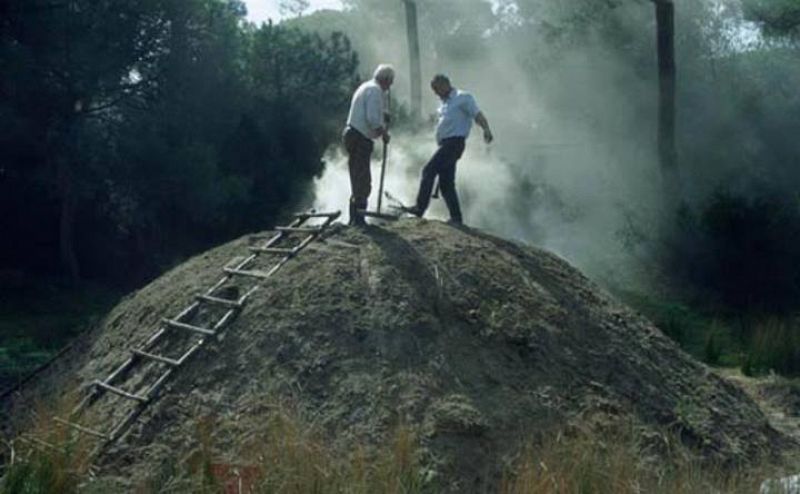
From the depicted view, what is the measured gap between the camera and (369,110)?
12.4m

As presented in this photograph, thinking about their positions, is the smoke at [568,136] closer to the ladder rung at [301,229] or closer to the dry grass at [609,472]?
the ladder rung at [301,229]

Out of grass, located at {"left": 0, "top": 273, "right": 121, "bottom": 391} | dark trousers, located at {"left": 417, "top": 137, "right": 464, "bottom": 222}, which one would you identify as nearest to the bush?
dark trousers, located at {"left": 417, "top": 137, "right": 464, "bottom": 222}

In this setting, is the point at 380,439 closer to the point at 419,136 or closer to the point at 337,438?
the point at 337,438

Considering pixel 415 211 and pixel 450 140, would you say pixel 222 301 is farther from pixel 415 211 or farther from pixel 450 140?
pixel 450 140

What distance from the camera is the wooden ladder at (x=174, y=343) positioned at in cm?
1052

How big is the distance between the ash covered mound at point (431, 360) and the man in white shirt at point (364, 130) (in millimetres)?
542

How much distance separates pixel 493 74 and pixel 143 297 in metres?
27.5

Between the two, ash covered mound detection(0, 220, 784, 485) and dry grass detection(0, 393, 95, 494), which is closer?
dry grass detection(0, 393, 95, 494)

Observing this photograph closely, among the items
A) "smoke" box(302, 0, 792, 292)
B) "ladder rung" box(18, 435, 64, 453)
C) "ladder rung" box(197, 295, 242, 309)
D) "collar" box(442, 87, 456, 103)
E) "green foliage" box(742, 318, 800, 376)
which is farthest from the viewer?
"smoke" box(302, 0, 792, 292)

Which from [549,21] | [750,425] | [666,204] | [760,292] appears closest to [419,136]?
[666,204]

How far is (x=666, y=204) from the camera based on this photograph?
→ 26875mm

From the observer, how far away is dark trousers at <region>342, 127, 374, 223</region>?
41.4ft

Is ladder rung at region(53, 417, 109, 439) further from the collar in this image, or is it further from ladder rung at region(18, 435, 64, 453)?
the collar

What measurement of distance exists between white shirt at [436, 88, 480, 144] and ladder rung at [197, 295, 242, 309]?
9.74 feet
